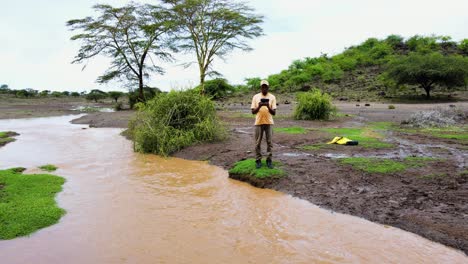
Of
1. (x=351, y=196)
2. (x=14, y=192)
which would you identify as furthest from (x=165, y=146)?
(x=351, y=196)

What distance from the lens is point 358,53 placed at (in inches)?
1640

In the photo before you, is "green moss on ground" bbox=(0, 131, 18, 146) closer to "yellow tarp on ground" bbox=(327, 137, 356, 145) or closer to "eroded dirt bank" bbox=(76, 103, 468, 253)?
"eroded dirt bank" bbox=(76, 103, 468, 253)

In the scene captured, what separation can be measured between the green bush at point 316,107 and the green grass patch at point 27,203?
11.3 metres

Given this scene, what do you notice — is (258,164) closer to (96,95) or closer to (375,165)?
(375,165)

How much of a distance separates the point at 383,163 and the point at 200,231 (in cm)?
416

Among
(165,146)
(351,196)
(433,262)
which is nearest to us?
(433,262)

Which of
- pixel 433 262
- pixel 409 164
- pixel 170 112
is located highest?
pixel 170 112

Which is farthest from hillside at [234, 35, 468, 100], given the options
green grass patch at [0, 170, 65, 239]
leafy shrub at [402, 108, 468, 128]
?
green grass patch at [0, 170, 65, 239]

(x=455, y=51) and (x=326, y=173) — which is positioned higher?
(x=455, y=51)

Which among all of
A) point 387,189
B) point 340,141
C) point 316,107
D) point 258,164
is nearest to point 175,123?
point 258,164

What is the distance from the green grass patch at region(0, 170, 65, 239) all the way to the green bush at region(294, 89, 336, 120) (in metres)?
11.3

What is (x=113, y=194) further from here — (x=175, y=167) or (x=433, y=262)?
(x=433, y=262)

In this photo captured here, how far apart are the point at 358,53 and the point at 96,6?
2868 cm

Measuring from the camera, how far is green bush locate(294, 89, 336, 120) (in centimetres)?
1593
